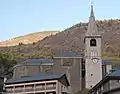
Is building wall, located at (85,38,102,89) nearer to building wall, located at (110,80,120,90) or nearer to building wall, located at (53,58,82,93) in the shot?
building wall, located at (53,58,82,93)

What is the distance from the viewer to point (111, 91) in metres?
36.1

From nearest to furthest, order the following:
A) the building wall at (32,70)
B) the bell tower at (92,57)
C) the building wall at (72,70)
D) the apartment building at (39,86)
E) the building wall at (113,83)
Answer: the building wall at (113,83), the apartment building at (39,86), the bell tower at (92,57), the building wall at (72,70), the building wall at (32,70)

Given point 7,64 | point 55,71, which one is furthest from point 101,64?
point 7,64

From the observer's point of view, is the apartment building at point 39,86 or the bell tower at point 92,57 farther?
the bell tower at point 92,57

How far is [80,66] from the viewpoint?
260ft

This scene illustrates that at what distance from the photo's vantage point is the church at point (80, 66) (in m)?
77.8

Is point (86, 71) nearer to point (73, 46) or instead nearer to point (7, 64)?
point (7, 64)

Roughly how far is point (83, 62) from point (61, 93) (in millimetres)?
25722

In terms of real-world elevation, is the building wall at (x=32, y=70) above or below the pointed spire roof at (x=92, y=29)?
below

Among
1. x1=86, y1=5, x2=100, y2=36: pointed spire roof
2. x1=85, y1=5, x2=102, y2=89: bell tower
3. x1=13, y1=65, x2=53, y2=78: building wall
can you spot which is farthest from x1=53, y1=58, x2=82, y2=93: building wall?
x1=86, y1=5, x2=100, y2=36: pointed spire roof

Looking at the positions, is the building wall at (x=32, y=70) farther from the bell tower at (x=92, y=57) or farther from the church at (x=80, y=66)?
the bell tower at (x=92, y=57)

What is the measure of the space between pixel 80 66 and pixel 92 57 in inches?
133

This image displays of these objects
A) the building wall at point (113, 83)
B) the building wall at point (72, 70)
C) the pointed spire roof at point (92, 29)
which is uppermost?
the pointed spire roof at point (92, 29)

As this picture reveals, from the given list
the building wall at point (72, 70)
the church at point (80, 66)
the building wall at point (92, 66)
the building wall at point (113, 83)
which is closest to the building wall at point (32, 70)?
the church at point (80, 66)
